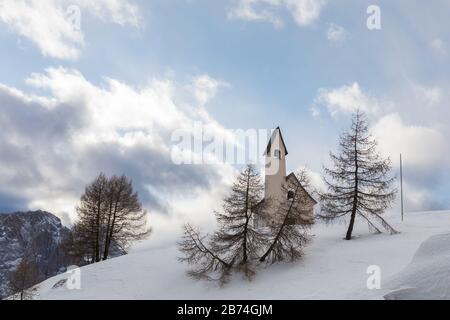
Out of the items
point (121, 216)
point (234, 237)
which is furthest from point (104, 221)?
point (234, 237)

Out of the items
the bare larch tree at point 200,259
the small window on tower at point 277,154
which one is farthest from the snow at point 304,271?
the small window on tower at point 277,154

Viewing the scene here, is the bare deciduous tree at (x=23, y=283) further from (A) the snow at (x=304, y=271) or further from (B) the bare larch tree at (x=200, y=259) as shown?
(B) the bare larch tree at (x=200, y=259)

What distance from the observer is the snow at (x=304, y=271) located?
65.1 ft

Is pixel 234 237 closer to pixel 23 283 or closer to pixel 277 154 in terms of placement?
pixel 23 283

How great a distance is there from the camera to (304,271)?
25031mm

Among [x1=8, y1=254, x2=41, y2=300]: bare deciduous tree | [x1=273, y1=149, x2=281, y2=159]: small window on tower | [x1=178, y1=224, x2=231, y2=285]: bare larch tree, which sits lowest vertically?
[x1=8, y1=254, x2=41, y2=300]: bare deciduous tree

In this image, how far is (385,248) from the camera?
26.1 m

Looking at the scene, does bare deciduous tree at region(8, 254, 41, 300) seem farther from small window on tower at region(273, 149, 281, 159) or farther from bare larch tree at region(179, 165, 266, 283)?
small window on tower at region(273, 149, 281, 159)

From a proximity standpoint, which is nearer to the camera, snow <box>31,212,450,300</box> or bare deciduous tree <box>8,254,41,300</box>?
snow <box>31,212,450,300</box>

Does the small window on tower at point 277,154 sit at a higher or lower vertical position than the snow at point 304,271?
higher

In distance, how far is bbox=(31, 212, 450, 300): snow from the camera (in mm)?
19844

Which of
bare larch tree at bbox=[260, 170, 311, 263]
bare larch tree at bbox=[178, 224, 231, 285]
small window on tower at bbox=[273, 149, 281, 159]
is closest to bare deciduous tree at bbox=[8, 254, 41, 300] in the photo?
bare larch tree at bbox=[178, 224, 231, 285]

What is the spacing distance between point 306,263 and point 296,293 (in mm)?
5527
